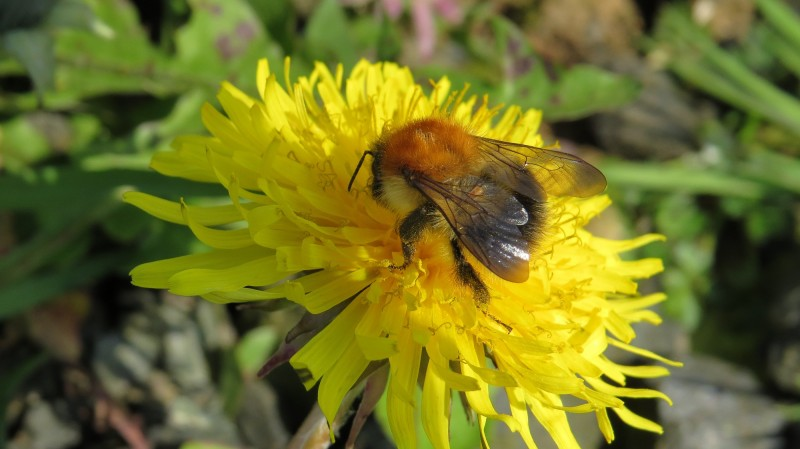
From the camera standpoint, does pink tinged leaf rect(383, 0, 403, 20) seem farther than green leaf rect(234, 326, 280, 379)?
Yes

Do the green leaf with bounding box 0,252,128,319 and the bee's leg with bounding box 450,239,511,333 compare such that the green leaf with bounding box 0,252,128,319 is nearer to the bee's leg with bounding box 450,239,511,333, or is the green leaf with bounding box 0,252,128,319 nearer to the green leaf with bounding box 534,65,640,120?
the bee's leg with bounding box 450,239,511,333

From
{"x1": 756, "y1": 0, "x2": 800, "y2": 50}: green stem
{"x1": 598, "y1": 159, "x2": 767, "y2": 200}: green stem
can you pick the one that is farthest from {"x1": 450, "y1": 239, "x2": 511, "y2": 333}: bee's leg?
{"x1": 756, "y1": 0, "x2": 800, "y2": 50}: green stem

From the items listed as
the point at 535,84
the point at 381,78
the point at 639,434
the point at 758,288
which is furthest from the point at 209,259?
the point at 758,288

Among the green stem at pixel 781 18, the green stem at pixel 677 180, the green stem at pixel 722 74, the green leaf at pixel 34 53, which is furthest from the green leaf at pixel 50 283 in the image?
the green stem at pixel 781 18

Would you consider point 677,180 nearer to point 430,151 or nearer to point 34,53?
point 430,151

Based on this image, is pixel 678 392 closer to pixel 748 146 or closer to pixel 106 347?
pixel 748 146

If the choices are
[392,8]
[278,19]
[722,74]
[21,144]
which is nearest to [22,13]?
[21,144]
